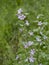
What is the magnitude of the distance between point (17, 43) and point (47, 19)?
1.58 feet

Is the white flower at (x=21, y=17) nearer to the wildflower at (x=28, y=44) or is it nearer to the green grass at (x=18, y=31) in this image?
the green grass at (x=18, y=31)

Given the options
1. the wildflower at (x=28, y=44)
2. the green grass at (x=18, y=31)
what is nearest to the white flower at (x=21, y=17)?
the green grass at (x=18, y=31)

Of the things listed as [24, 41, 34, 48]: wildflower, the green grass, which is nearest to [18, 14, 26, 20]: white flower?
the green grass

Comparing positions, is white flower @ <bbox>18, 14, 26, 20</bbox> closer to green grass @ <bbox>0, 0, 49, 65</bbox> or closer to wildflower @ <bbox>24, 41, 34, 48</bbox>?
green grass @ <bbox>0, 0, 49, 65</bbox>

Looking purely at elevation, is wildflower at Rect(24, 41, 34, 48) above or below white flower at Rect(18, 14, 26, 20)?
below

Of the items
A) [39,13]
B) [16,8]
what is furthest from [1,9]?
[39,13]

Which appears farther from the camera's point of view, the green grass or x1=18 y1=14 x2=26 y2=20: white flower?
x1=18 y1=14 x2=26 y2=20: white flower

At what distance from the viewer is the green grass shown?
3.00 metres

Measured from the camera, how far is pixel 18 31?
10.9 ft

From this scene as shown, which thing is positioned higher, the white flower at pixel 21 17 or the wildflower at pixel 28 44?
the white flower at pixel 21 17

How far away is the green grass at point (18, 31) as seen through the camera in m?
3.00

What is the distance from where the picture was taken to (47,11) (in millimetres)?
3465

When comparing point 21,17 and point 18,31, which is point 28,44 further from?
point 21,17

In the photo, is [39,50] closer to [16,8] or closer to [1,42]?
[1,42]
